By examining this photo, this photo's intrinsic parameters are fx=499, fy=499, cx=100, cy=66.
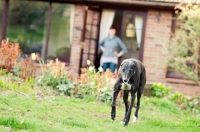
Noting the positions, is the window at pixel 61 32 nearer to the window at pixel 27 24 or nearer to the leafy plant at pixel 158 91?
the window at pixel 27 24

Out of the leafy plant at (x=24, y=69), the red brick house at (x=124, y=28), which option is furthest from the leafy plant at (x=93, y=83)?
the red brick house at (x=124, y=28)

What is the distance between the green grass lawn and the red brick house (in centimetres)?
499

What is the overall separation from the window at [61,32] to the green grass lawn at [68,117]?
637cm

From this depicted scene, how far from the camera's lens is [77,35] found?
54.5 feet

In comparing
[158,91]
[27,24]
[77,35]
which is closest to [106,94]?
[158,91]

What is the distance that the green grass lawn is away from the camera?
7.35 meters

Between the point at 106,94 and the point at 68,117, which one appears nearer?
the point at 68,117

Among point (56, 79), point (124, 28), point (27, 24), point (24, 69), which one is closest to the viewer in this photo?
point (56, 79)

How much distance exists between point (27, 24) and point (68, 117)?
612 inches

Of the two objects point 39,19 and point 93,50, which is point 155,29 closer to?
point 93,50

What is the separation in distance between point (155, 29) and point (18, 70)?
596cm

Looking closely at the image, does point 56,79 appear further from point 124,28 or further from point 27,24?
point 27,24

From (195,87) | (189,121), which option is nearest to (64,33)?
(195,87)

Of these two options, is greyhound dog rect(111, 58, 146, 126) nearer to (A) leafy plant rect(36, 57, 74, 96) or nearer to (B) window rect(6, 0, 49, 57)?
(A) leafy plant rect(36, 57, 74, 96)
